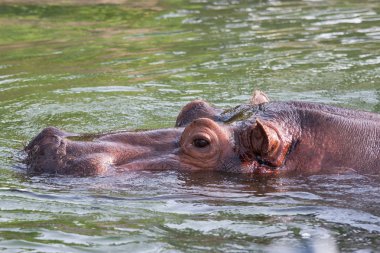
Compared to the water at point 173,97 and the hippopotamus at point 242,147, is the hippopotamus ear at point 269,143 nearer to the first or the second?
the hippopotamus at point 242,147

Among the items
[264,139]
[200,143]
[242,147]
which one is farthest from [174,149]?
[264,139]

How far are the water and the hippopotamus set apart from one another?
112mm

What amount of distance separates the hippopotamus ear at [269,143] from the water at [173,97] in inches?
7.2

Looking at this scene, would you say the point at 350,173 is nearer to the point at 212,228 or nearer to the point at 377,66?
the point at 212,228

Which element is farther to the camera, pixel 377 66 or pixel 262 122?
pixel 377 66

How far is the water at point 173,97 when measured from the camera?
19.9ft

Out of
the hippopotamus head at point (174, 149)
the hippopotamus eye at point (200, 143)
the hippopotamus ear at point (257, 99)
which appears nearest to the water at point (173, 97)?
the hippopotamus head at point (174, 149)

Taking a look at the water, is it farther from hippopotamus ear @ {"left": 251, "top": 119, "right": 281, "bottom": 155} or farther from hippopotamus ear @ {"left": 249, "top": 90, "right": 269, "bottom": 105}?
hippopotamus ear @ {"left": 249, "top": 90, "right": 269, "bottom": 105}

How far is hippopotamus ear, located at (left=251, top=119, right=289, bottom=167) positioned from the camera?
6.93 meters

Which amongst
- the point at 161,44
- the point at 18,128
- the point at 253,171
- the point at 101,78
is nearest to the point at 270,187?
the point at 253,171

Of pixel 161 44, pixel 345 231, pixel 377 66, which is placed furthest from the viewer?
pixel 161 44

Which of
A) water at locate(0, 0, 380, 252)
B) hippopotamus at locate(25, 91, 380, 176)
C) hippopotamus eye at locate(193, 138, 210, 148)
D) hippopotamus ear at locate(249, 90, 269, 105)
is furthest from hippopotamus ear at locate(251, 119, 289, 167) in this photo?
hippopotamus ear at locate(249, 90, 269, 105)

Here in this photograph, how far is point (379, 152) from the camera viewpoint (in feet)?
23.0

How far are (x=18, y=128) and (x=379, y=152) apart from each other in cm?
440
